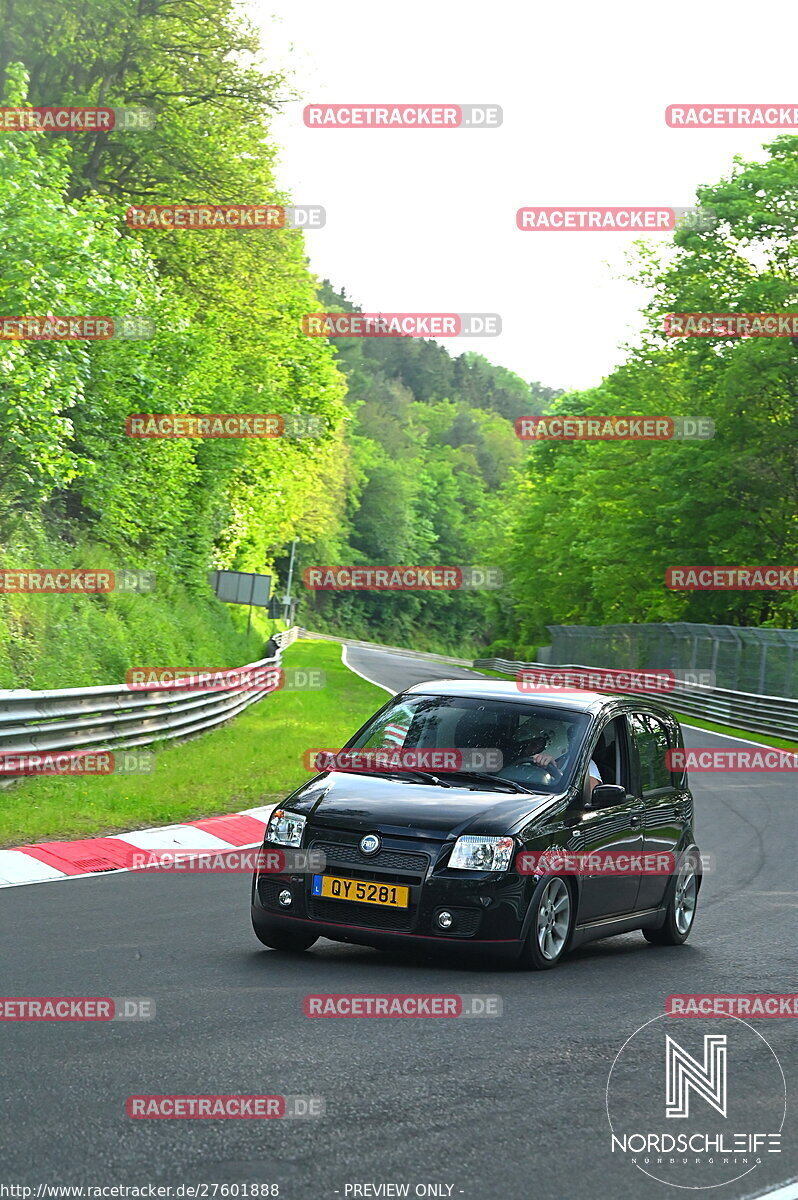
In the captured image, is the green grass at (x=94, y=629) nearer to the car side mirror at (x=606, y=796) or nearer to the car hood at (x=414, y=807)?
the car hood at (x=414, y=807)

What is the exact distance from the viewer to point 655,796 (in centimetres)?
977

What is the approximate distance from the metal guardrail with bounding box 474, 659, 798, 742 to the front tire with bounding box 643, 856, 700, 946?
23.4 meters

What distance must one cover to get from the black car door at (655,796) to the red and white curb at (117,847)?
4.19 metres

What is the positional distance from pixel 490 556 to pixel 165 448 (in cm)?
7650

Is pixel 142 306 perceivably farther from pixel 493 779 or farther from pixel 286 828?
pixel 286 828

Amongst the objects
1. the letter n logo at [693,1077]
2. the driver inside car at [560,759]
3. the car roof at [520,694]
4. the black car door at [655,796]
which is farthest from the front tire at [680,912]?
the letter n logo at [693,1077]

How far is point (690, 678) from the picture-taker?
4384 cm

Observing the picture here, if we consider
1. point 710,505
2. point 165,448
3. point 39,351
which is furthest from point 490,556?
point 39,351

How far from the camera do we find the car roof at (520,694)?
30.0 ft

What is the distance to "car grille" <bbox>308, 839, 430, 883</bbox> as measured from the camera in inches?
306

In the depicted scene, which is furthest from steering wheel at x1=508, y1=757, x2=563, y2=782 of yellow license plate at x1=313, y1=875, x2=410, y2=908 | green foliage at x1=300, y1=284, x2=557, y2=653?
green foliage at x1=300, y1=284, x2=557, y2=653

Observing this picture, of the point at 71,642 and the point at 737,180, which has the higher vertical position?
the point at 737,180

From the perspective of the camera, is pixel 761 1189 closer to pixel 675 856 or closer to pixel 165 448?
pixel 675 856

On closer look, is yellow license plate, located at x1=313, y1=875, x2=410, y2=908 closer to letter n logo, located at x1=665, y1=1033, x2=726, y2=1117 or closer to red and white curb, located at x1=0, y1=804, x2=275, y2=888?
letter n logo, located at x1=665, y1=1033, x2=726, y2=1117
